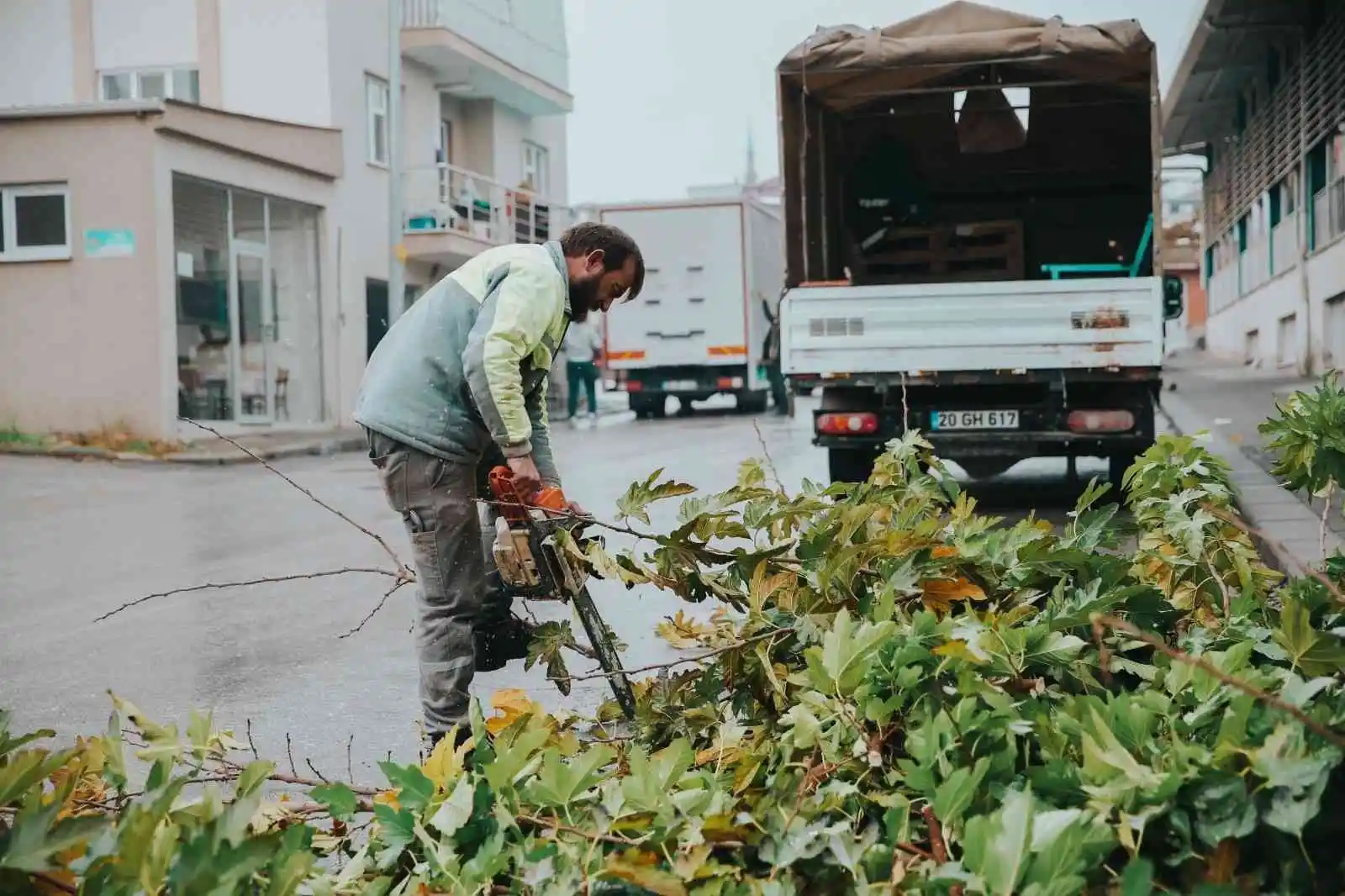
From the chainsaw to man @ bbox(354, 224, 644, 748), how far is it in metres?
0.28

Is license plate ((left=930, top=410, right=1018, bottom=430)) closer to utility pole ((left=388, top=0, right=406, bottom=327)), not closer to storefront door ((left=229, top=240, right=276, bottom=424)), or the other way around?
utility pole ((left=388, top=0, right=406, bottom=327))

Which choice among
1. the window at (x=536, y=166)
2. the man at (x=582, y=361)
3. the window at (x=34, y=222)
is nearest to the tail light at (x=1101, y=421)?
the window at (x=34, y=222)

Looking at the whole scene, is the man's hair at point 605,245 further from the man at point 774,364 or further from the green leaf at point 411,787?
the man at point 774,364

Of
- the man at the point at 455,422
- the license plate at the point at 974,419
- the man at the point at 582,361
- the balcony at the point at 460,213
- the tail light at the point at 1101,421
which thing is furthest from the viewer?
the balcony at the point at 460,213

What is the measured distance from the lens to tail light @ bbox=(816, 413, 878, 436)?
11234 mm

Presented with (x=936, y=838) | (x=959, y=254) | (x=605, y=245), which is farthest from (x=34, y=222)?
(x=936, y=838)

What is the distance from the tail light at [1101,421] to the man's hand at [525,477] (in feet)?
23.2

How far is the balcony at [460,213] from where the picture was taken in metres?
27.8

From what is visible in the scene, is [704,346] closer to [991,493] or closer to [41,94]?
[41,94]

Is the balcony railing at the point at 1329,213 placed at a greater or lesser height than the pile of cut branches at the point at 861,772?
greater

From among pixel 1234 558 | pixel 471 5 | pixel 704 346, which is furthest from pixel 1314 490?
pixel 471 5

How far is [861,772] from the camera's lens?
2699 mm

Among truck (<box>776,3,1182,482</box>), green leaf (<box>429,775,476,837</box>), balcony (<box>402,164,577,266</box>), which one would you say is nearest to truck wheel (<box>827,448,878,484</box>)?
truck (<box>776,3,1182,482</box>)

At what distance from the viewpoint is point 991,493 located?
39.6ft
